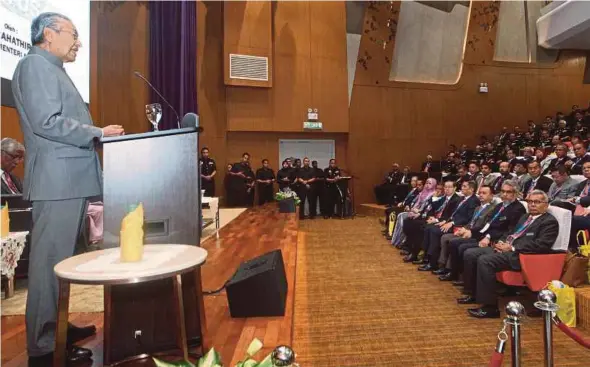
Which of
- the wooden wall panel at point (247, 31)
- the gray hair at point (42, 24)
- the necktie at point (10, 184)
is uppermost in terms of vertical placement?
the wooden wall panel at point (247, 31)

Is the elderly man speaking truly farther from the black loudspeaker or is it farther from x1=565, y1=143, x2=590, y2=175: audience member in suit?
x1=565, y1=143, x2=590, y2=175: audience member in suit

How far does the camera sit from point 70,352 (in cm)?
149

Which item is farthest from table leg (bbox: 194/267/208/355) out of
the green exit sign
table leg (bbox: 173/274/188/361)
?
the green exit sign

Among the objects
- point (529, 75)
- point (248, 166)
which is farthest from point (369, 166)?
point (529, 75)

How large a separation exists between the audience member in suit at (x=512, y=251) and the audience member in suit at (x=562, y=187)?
6.46ft

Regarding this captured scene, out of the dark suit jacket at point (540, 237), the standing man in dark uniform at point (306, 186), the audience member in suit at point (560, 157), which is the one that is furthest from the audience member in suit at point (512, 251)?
the standing man in dark uniform at point (306, 186)

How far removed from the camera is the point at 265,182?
28.0 ft

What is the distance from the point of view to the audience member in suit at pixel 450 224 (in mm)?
3854

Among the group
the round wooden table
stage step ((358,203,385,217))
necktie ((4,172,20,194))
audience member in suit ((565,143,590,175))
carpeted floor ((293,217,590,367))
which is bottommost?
carpeted floor ((293,217,590,367))

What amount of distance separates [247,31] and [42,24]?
24.9 feet

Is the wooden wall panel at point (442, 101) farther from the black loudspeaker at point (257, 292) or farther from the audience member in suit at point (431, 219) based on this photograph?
the black loudspeaker at point (257, 292)

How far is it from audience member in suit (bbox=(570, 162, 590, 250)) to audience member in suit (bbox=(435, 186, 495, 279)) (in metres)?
0.76

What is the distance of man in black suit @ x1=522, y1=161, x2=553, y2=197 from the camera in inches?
202

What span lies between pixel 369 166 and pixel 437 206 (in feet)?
17.1
